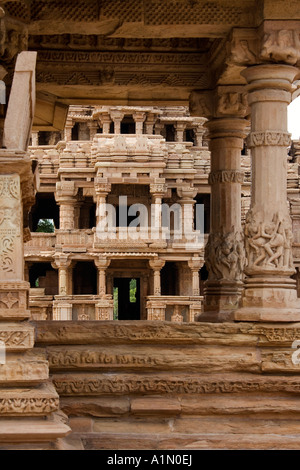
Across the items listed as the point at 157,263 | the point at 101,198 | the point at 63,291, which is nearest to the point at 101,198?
the point at 101,198

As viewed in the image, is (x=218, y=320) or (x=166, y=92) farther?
(x=166, y=92)

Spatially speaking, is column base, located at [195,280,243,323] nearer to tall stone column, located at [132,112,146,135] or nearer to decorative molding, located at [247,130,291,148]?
decorative molding, located at [247,130,291,148]

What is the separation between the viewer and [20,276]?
16.9 ft

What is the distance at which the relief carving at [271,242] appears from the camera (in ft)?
23.4

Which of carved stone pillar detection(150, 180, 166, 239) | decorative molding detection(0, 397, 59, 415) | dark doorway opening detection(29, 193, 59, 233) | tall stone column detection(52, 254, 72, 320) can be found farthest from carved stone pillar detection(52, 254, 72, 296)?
decorative molding detection(0, 397, 59, 415)

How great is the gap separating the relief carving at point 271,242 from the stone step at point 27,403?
9.02ft

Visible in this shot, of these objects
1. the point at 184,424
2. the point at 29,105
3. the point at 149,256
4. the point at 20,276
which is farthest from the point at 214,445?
the point at 149,256

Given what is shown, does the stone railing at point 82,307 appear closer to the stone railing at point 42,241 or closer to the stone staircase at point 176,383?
the stone railing at point 42,241

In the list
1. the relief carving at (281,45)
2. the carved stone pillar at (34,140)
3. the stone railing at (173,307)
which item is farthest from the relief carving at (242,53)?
the carved stone pillar at (34,140)

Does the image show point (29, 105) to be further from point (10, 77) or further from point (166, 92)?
point (166, 92)

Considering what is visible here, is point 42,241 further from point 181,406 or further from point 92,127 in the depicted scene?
point 181,406

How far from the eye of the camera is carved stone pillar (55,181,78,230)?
2747 centimetres

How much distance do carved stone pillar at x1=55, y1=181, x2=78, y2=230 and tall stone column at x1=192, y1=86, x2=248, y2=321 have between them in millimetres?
18307

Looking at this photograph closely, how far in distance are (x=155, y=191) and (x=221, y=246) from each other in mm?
17545
